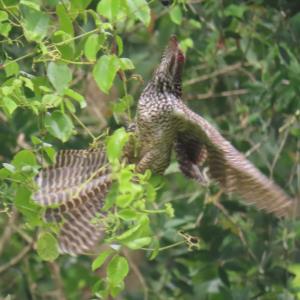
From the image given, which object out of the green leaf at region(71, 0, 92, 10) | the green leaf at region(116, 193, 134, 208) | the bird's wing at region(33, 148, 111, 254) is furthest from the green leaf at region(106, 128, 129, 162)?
the bird's wing at region(33, 148, 111, 254)

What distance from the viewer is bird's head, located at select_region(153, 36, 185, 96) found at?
2.51 m

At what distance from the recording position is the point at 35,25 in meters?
2.10

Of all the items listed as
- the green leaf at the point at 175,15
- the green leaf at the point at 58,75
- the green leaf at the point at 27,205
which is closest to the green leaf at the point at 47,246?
the green leaf at the point at 27,205

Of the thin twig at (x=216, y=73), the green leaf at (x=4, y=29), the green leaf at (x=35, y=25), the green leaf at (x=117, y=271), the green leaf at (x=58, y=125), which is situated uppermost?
the green leaf at (x=35, y=25)

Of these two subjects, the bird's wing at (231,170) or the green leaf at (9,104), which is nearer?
the green leaf at (9,104)

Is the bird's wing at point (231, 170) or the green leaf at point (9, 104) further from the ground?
the green leaf at point (9, 104)

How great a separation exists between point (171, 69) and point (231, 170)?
0.26 metres

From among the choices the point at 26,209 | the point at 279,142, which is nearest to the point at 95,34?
the point at 26,209

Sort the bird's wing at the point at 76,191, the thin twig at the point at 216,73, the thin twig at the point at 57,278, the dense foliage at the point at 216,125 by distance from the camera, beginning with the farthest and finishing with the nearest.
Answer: the thin twig at the point at 57,278
the thin twig at the point at 216,73
the dense foliage at the point at 216,125
the bird's wing at the point at 76,191

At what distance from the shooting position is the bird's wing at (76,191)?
246 cm

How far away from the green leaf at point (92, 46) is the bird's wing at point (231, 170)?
1.53ft

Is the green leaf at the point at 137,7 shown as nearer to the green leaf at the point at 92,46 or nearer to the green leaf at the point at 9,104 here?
the green leaf at the point at 92,46

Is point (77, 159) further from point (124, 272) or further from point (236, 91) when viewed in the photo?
point (236, 91)

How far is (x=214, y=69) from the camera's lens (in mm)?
3877
